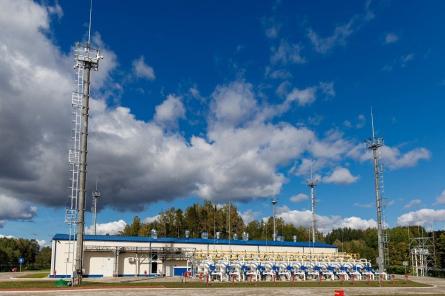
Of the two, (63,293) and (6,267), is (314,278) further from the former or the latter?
(6,267)

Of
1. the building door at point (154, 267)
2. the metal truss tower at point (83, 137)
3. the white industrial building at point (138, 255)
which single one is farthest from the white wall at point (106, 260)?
the metal truss tower at point (83, 137)

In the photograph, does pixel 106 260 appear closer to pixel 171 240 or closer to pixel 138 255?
pixel 138 255

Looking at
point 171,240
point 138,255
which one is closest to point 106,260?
point 138,255

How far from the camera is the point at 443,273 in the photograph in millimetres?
80562

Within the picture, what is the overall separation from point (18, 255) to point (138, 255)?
7911 centimetres

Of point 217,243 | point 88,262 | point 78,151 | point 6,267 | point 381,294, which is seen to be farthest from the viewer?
point 6,267

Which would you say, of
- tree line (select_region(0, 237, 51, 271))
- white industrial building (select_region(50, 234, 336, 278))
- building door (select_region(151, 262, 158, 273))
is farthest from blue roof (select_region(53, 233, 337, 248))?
tree line (select_region(0, 237, 51, 271))

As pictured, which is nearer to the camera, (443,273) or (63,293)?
(63,293)

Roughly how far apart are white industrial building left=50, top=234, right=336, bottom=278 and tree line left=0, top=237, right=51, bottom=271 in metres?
57.9

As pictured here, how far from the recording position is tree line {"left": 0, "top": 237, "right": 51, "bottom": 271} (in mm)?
118500

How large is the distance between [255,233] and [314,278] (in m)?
70.6

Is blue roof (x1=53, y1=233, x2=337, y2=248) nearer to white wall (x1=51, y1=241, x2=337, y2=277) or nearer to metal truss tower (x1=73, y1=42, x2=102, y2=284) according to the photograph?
white wall (x1=51, y1=241, x2=337, y2=277)

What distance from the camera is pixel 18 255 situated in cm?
12775

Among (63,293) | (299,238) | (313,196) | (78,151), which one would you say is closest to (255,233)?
(299,238)
